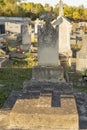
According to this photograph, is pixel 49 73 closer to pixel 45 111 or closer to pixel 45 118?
pixel 45 111

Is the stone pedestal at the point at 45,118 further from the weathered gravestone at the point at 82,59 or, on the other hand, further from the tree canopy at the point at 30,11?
the tree canopy at the point at 30,11

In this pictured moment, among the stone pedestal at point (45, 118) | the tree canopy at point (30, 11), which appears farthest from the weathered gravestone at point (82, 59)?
the tree canopy at point (30, 11)

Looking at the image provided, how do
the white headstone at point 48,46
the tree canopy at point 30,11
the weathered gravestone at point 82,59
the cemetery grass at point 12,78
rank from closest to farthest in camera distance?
1. the white headstone at point 48,46
2. the cemetery grass at point 12,78
3. the weathered gravestone at point 82,59
4. the tree canopy at point 30,11

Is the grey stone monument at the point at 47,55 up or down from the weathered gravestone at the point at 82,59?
up

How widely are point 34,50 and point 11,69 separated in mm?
6324

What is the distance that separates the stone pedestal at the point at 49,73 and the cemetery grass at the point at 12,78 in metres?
1.20

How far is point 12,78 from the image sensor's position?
13.1m

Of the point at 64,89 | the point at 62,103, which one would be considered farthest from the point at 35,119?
the point at 64,89

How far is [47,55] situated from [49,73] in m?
0.57

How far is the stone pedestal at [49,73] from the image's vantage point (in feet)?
31.8

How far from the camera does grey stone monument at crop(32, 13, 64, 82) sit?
973cm

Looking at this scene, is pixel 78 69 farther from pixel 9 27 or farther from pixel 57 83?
pixel 9 27

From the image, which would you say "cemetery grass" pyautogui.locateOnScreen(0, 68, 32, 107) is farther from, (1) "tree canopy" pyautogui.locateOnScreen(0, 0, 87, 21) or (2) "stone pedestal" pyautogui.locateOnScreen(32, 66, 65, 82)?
(1) "tree canopy" pyautogui.locateOnScreen(0, 0, 87, 21)

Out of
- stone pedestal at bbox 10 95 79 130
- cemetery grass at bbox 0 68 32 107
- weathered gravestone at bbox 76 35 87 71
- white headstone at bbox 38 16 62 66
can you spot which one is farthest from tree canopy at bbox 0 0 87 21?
stone pedestal at bbox 10 95 79 130
